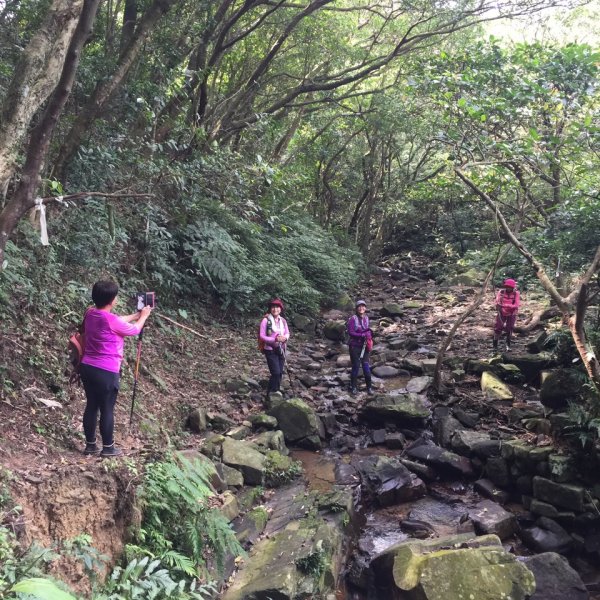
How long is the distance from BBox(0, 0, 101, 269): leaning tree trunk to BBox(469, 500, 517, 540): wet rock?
21.9ft

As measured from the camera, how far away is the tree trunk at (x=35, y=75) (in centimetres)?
460

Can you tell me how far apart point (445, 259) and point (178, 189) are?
19.0 metres

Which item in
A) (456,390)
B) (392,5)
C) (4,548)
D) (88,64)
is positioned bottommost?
(4,548)

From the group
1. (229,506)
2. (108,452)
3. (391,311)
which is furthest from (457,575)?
(391,311)

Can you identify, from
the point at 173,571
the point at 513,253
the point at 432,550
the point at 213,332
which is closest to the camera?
the point at 173,571

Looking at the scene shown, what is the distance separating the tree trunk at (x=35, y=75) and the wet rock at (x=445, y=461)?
276 inches

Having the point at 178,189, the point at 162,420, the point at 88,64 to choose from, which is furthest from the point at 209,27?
the point at 162,420

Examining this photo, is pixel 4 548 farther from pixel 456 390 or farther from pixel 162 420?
pixel 456 390

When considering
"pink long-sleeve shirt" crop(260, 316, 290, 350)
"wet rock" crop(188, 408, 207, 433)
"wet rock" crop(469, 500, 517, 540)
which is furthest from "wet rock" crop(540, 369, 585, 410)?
"wet rock" crop(188, 408, 207, 433)

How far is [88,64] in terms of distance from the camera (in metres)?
9.46

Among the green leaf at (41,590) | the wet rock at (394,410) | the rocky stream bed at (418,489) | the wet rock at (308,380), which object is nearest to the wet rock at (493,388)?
the rocky stream bed at (418,489)

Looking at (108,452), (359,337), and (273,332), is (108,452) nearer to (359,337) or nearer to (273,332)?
(273,332)

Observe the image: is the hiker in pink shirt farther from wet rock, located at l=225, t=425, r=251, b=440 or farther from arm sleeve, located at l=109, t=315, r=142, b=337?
wet rock, located at l=225, t=425, r=251, b=440

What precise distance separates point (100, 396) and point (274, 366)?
5.04 meters
